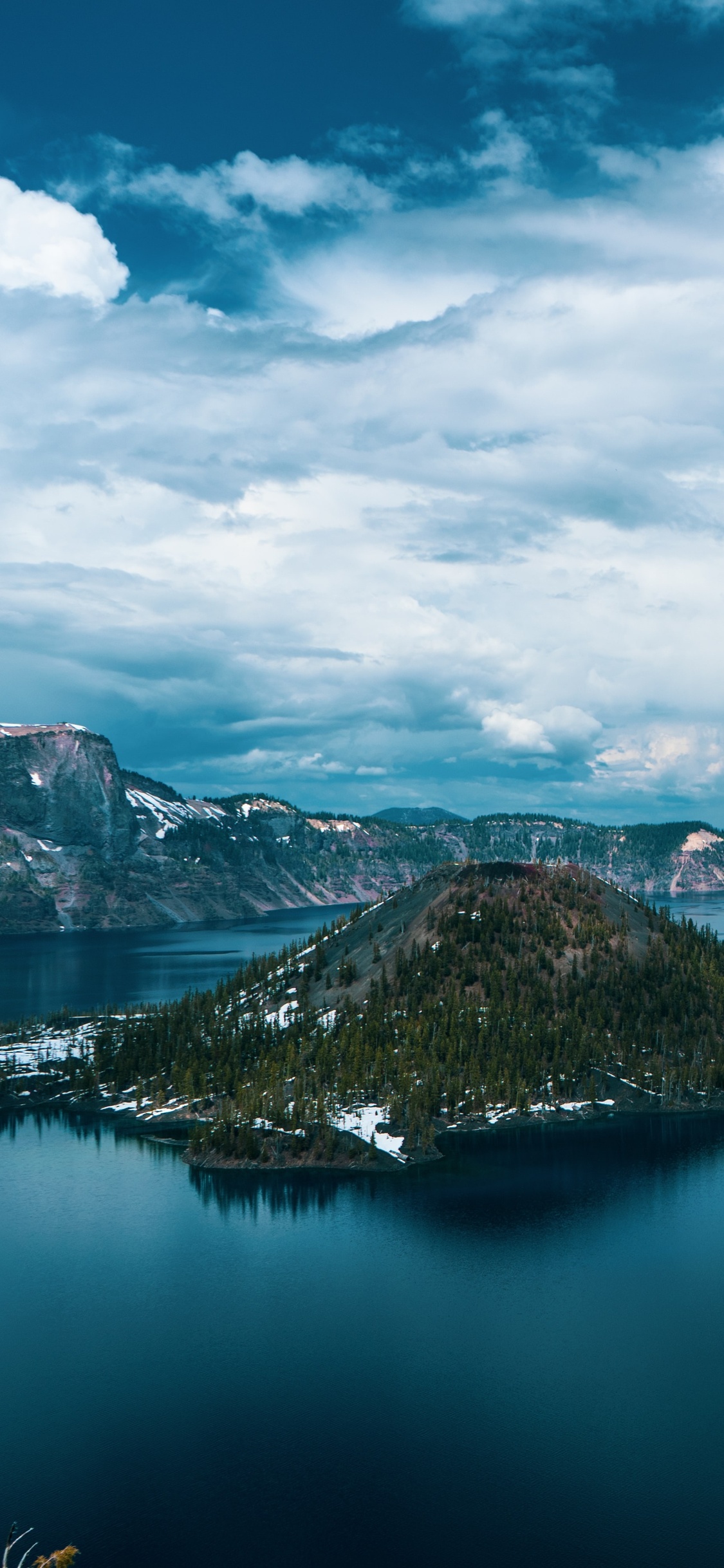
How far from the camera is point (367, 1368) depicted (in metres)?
99.1

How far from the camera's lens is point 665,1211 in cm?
14462

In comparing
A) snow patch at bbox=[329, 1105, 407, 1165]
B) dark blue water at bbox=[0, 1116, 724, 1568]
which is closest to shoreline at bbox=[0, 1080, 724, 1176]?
snow patch at bbox=[329, 1105, 407, 1165]

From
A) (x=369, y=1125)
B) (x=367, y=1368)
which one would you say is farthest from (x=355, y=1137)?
(x=367, y=1368)

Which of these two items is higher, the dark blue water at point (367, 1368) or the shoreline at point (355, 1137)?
the shoreline at point (355, 1137)

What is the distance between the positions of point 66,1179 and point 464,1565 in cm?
10476

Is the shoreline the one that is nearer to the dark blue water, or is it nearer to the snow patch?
the snow patch

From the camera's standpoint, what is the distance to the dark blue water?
250ft

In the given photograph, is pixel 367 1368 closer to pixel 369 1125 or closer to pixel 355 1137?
pixel 355 1137

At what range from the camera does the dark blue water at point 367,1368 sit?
76.2 meters

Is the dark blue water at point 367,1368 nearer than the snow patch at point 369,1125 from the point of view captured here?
Yes

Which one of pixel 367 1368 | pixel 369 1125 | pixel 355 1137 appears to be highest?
pixel 369 1125

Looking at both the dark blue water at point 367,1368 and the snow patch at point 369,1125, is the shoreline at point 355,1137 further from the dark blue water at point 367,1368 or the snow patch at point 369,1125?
the dark blue water at point 367,1368

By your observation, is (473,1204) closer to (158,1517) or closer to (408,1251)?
(408,1251)

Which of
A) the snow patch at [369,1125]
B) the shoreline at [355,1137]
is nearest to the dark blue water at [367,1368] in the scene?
the shoreline at [355,1137]
